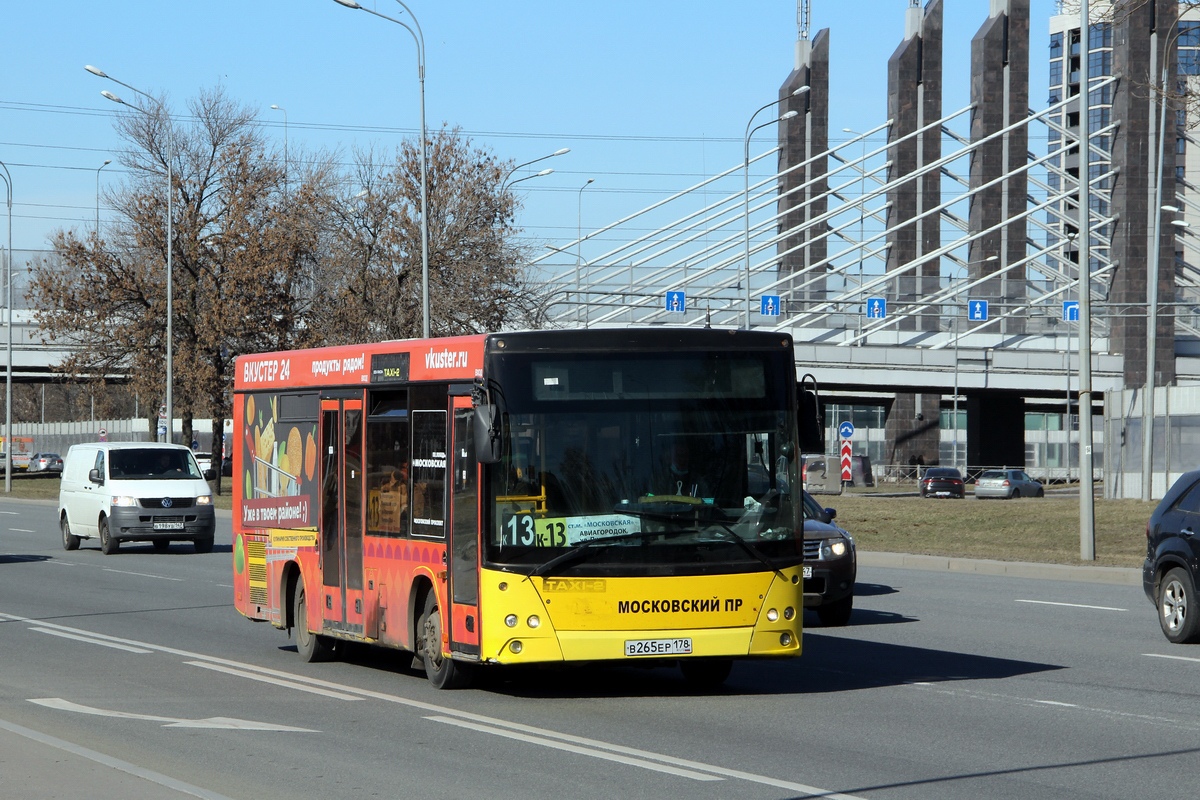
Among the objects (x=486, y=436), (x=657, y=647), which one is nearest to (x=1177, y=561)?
(x=657, y=647)

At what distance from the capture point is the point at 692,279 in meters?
65.4

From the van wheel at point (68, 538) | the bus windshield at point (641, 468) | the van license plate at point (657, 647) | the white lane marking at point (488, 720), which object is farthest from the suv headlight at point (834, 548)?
the van wheel at point (68, 538)

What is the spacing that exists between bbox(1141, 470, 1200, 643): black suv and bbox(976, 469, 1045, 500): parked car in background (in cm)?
4623

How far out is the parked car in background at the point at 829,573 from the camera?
52.4ft

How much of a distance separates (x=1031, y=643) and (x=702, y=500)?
5247 millimetres

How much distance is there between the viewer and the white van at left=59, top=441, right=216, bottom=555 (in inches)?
1148

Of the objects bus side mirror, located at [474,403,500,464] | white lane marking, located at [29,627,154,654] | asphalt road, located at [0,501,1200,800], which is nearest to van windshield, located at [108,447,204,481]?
asphalt road, located at [0,501,1200,800]

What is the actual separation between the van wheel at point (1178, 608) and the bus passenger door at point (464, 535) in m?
6.96

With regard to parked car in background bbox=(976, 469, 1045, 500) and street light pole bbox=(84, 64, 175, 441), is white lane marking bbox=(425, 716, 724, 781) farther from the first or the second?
parked car in background bbox=(976, 469, 1045, 500)

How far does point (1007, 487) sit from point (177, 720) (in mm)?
53556

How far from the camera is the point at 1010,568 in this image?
24.8 meters

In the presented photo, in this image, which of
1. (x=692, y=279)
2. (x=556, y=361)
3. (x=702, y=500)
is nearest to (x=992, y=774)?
(x=702, y=500)

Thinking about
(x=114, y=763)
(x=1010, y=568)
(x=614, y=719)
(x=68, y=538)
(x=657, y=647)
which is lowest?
(x=1010, y=568)

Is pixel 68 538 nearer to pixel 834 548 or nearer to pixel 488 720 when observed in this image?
pixel 834 548
